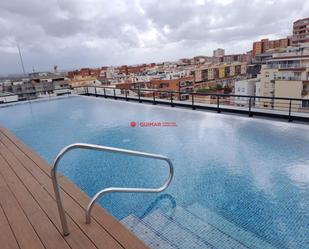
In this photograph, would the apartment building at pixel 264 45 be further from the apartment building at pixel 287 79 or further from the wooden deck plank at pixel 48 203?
the wooden deck plank at pixel 48 203

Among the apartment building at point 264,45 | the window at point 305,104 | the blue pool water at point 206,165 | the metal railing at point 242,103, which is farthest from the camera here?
the apartment building at point 264,45

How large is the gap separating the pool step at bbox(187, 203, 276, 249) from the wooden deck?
98 centimetres

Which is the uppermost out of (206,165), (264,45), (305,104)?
(264,45)

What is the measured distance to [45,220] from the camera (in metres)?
1.68

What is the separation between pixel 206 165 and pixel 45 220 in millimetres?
2512

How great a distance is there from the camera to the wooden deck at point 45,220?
146 cm

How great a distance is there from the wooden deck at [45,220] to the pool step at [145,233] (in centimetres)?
39

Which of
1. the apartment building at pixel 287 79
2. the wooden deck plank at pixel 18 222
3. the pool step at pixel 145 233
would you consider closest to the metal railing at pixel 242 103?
the apartment building at pixel 287 79

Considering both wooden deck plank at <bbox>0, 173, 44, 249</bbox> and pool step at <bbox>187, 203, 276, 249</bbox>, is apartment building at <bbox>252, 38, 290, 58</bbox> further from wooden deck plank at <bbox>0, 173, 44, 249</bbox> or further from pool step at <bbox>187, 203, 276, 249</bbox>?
wooden deck plank at <bbox>0, 173, 44, 249</bbox>

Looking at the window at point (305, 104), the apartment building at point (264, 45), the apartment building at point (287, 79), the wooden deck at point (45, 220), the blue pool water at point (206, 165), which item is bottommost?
the blue pool water at point (206, 165)

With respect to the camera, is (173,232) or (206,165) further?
(206,165)

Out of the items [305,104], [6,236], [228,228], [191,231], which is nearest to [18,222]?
[6,236]

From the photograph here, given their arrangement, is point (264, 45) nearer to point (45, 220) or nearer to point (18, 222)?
point (45, 220)

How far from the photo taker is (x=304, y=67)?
21.1 ft
